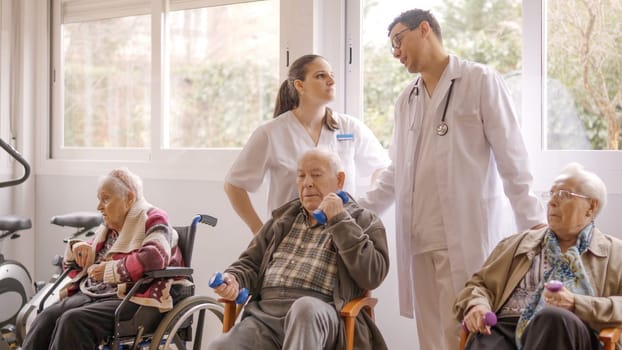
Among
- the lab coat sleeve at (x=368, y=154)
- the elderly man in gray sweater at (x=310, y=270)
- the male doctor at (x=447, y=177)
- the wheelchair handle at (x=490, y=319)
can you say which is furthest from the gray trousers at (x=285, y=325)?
the lab coat sleeve at (x=368, y=154)

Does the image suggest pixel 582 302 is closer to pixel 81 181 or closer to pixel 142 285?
pixel 142 285

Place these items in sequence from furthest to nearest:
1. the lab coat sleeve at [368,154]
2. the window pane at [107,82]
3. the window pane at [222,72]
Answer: the window pane at [107,82] → the window pane at [222,72] → the lab coat sleeve at [368,154]

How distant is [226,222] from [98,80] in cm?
139

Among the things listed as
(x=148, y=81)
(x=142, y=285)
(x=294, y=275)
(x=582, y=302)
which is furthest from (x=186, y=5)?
(x=582, y=302)

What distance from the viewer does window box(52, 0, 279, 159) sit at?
391 centimetres

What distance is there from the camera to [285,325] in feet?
8.07

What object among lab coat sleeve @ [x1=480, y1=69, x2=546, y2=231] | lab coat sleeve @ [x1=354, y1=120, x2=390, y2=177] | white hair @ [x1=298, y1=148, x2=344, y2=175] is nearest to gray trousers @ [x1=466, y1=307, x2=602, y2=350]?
lab coat sleeve @ [x1=480, y1=69, x2=546, y2=231]

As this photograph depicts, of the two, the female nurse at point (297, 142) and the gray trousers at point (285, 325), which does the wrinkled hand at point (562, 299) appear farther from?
the female nurse at point (297, 142)

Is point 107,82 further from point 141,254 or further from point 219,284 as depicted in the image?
point 219,284

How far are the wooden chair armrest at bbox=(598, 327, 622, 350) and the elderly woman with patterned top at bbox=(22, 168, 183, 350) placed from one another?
167 centimetres

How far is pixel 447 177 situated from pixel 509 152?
0.22 m

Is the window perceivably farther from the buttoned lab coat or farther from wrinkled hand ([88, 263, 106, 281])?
the buttoned lab coat

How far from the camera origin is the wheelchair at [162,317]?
2920mm

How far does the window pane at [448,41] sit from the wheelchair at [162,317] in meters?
0.95
